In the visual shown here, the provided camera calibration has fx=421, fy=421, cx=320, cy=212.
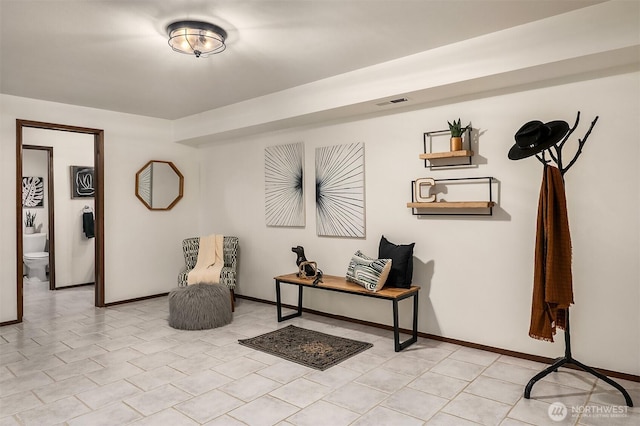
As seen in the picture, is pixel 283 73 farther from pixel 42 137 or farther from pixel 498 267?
pixel 42 137

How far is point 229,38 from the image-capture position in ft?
10.3

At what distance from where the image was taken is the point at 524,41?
9.86 feet

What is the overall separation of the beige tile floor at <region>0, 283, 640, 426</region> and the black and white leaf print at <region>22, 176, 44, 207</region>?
165 inches

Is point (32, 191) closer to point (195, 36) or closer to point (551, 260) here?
point (195, 36)

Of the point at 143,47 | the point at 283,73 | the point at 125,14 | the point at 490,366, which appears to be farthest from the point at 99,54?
the point at 490,366

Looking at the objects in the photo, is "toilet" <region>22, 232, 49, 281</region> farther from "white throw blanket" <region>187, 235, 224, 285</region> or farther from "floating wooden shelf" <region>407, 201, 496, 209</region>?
"floating wooden shelf" <region>407, 201, 496, 209</region>

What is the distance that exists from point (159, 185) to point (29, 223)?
333cm

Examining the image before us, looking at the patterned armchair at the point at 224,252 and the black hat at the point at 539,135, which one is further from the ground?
the black hat at the point at 539,135

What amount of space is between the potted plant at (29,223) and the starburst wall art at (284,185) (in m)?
4.86

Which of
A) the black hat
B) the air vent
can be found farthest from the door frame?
the black hat

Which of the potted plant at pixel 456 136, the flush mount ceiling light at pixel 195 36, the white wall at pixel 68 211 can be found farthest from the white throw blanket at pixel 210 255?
the potted plant at pixel 456 136

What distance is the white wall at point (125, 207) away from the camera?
183 inches

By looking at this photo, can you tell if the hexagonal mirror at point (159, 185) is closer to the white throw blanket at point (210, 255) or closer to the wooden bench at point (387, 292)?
the white throw blanket at point (210, 255)

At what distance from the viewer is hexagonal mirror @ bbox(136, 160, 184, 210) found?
5828 millimetres
